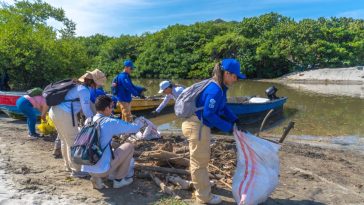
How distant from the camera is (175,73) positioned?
41156mm

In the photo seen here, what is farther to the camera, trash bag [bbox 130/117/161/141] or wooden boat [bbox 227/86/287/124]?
wooden boat [bbox 227/86/287/124]

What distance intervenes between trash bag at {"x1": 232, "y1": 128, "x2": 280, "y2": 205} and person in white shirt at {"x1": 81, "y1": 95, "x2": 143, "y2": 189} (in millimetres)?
1423

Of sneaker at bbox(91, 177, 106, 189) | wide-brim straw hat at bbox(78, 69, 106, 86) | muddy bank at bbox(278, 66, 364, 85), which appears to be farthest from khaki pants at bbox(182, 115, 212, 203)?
muddy bank at bbox(278, 66, 364, 85)

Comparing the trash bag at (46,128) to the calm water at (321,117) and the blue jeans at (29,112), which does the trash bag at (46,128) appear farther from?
the calm water at (321,117)

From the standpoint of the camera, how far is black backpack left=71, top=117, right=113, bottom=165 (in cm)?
512

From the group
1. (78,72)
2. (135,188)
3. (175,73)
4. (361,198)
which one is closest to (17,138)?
(135,188)

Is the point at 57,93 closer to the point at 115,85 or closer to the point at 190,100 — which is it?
the point at 190,100

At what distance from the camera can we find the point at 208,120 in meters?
4.77

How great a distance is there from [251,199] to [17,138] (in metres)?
6.44

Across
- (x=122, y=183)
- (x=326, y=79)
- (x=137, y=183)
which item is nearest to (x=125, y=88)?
(x=137, y=183)

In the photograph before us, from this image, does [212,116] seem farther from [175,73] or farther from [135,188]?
[175,73]

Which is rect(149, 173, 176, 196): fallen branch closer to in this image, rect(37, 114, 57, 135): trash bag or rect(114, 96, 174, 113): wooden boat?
rect(37, 114, 57, 135): trash bag

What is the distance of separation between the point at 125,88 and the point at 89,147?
5.20m

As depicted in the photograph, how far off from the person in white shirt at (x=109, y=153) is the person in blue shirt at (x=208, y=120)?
33.7 inches
